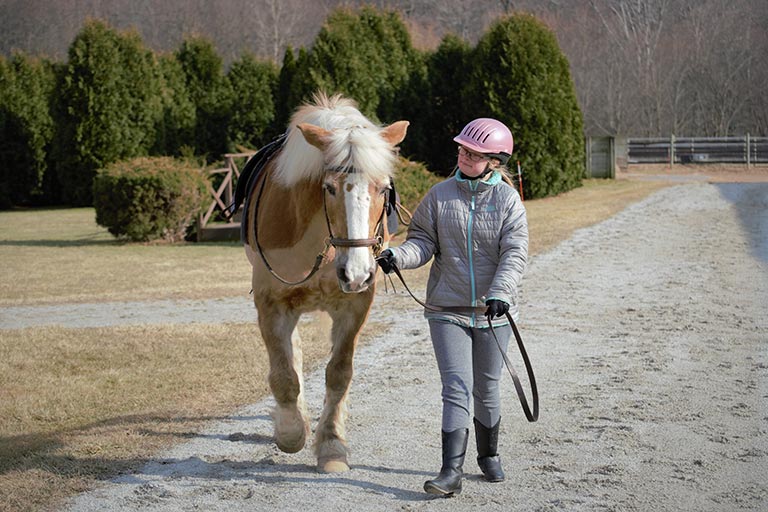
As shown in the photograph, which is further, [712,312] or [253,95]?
[253,95]

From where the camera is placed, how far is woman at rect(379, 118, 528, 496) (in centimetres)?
446

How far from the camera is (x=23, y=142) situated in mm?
29438

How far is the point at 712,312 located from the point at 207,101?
21.7 m

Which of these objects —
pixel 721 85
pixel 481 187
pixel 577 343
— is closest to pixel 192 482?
pixel 481 187

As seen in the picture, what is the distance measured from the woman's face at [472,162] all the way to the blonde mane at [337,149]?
1.23 ft

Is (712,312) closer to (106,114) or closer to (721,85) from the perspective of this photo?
(106,114)

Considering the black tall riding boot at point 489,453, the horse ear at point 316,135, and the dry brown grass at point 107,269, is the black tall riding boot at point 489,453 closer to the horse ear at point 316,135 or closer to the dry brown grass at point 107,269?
the horse ear at point 316,135

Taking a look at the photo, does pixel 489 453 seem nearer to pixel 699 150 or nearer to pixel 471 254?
pixel 471 254

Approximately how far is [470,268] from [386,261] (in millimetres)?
434

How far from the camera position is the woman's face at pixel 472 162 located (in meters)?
4.54

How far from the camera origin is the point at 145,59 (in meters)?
27.7

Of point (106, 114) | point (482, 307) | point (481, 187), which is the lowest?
point (482, 307)

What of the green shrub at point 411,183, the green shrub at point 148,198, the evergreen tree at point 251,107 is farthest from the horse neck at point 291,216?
the evergreen tree at point 251,107

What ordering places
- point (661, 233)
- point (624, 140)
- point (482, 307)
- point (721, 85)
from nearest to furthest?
point (482, 307) → point (661, 233) → point (624, 140) → point (721, 85)
